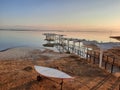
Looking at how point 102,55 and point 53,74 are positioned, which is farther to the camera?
point 102,55

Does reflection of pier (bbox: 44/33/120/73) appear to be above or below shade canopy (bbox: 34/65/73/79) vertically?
below

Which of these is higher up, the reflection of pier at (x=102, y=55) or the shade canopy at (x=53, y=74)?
the shade canopy at (x=53, y=74)

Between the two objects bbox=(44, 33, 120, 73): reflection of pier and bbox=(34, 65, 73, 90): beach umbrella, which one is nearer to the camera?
bbox=(34, 65, 73, 90): beach umbrella

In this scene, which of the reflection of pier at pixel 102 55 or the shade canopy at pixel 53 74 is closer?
the shade canopy at pixel 53 74

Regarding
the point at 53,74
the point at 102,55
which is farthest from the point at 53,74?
the point at 102,55

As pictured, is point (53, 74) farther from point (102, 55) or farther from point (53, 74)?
point (102, 55)

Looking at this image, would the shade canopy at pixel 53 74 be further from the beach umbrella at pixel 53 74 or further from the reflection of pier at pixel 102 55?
the reflection of pier at pixel 102 55

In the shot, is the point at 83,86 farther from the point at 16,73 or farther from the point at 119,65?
the point at 119,65

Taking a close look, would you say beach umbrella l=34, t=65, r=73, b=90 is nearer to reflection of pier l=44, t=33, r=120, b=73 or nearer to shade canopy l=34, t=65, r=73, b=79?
shade canopy l=34, t=65, r=73, b=79

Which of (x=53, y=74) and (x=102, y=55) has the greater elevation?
(x=53, y=74)

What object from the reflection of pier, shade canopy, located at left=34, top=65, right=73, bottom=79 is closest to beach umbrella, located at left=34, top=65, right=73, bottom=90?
shade canopy, located at left=34, top=65, right=73, bottom=79

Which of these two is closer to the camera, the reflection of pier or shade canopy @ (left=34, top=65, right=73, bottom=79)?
shade canopy @ (left=34, top=65, right=73, bottom=79)

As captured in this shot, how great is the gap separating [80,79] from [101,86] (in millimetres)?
1246

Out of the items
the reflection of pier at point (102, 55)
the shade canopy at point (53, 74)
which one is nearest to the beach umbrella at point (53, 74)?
the shade canopy at point (53, 74)
